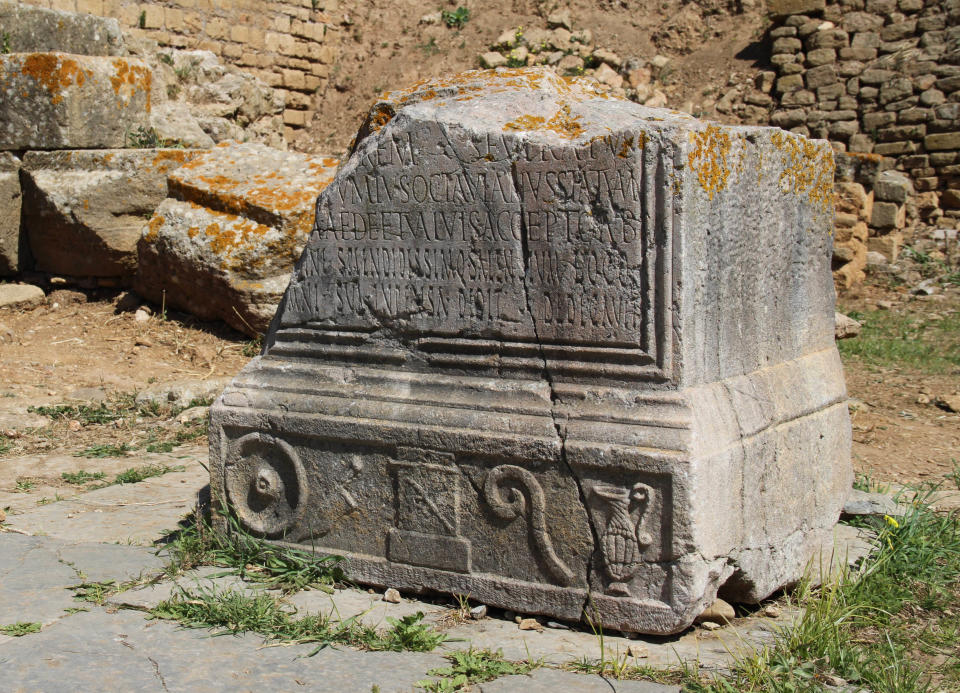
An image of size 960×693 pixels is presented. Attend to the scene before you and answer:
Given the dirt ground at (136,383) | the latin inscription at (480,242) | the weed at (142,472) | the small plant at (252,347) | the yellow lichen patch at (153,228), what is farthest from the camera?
the yellow lichen patch at (153,228)

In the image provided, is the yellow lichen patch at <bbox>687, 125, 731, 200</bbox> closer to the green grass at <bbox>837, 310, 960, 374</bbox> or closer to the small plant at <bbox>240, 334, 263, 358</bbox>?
the small plant at <bbox>240, 334, 263, 358</bbox>

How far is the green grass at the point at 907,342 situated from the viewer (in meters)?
6.79

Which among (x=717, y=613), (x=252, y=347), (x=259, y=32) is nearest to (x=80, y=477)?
(x=252, y=347)

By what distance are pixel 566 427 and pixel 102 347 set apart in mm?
4407

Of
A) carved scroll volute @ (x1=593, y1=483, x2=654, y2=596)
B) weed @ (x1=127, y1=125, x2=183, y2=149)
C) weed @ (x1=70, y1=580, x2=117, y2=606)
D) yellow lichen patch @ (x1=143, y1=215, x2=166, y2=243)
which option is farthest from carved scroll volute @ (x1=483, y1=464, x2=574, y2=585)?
weed @ (x1=127, y1=125, x2=183, y2=149)

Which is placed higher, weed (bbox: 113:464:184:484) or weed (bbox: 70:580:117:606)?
weed (bbox: 70:580:117:606)

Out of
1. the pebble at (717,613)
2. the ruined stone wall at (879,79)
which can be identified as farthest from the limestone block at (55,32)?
the ruined stone wall at (879,79)

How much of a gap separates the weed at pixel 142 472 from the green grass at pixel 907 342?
181 inches

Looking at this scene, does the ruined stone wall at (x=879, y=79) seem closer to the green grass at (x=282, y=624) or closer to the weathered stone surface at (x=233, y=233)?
the weathered stone surface at (x=233, y=233)

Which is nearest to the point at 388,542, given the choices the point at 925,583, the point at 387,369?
the point at 387,369

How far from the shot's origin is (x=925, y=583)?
10.4 ft

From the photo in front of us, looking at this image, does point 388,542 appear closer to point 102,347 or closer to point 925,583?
point 925,583

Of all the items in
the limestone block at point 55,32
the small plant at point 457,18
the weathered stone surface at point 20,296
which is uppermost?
the small plant at point 457,18

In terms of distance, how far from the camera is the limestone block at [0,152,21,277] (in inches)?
272
